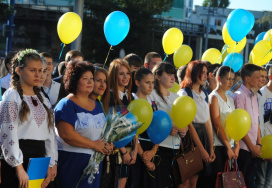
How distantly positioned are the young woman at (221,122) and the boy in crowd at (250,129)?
0.22m

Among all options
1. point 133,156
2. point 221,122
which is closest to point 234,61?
point 221,122

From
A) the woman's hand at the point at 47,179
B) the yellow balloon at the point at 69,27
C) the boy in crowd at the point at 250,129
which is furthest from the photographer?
the yellow balloon at the point at 69,27

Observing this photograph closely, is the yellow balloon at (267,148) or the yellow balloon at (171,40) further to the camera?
the yellow balloon at (171,40)

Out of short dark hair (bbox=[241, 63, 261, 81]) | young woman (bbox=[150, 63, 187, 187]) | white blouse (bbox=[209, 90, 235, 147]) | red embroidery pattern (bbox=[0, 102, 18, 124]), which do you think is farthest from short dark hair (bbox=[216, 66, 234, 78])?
red embroidery pattern (bbox=[0, 102, 18, 124])

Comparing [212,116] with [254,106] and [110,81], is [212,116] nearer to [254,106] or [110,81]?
[254,106]

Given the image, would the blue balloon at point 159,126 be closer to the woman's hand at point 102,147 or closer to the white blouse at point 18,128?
the woman's hand at point 102,147

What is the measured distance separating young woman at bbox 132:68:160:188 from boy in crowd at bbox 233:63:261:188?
153 cm

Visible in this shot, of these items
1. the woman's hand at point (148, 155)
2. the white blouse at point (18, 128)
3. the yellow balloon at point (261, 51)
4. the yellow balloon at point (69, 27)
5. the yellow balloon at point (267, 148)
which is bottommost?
the yellow balloon at point (267, 148)

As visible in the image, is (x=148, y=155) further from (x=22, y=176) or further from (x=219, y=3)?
(x=219, y=3)

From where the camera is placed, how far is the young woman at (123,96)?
184 inches

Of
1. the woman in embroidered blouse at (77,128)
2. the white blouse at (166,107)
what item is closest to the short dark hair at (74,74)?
the woman in embroidered blouse at (77,128)

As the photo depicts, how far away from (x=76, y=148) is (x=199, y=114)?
2096mm

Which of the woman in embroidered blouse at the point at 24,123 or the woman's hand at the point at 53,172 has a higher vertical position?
the woman in embroidered blouse at the point at 24,123

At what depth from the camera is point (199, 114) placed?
216 inches
